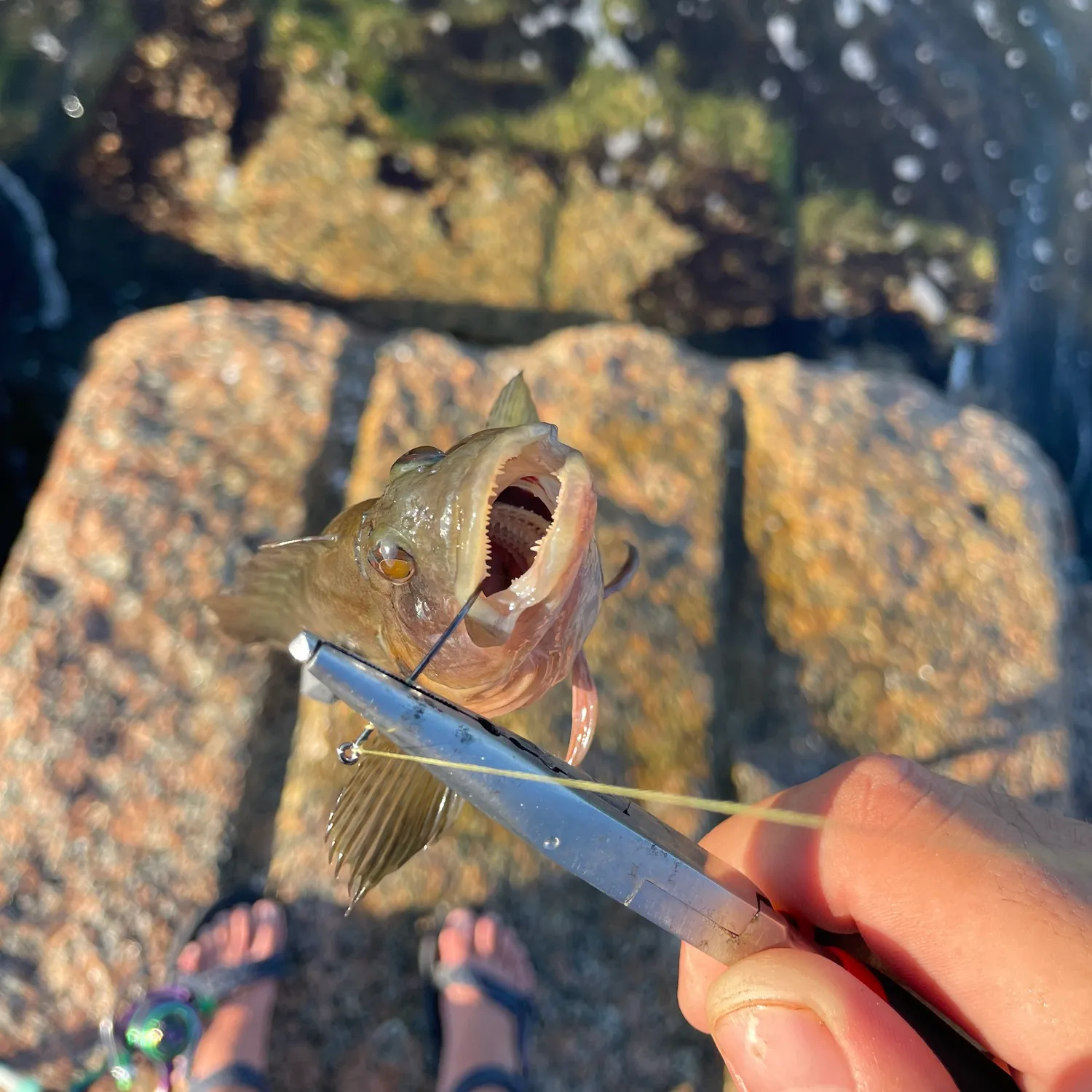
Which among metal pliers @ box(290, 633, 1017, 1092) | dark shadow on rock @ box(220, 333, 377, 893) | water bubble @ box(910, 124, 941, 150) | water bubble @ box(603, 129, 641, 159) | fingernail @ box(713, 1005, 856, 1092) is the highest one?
water bubble @ box(910, 124, 941, 150)

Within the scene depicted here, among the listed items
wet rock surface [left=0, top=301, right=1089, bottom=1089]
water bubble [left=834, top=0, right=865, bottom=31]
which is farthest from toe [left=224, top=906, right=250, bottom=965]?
water bubble [left=834, top=0, right=865, bottom=31]

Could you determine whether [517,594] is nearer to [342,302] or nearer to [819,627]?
[819,627]

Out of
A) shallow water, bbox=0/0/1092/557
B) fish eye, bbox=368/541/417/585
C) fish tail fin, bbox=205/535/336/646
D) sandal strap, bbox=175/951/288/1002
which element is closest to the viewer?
fish eye, bbox=368/541/417/585

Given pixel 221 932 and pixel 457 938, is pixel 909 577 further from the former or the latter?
pixel 221 932

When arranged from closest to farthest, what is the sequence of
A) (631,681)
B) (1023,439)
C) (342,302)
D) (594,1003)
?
(594,1003) → (631,681) → (1023,439) → (342,302)

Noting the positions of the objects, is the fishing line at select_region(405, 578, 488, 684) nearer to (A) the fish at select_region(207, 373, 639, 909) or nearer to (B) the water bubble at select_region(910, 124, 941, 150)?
(A) the fish at select_region(207, 373, 639, 909)

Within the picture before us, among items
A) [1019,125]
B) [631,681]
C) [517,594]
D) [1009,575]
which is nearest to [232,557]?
[631,681]

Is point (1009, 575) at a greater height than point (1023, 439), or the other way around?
point (1023, 439)
